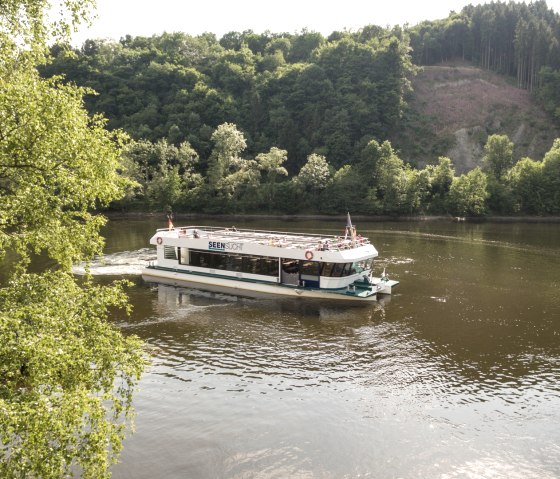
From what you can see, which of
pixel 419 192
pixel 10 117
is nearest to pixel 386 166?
pixel 419 192

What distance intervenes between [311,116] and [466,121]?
41.6 m

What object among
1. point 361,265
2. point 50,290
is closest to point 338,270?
point 361,265

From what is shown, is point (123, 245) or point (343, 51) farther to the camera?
point (343, 51)

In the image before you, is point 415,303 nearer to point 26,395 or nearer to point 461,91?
point 26,395

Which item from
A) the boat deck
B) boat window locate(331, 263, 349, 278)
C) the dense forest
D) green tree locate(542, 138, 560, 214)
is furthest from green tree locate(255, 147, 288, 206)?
boat window locate(331, 263, 349, 278)

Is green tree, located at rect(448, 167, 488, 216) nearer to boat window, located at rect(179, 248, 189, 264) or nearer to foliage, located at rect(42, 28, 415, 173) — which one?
foliage, located at rect(42, 28, 415, 173)

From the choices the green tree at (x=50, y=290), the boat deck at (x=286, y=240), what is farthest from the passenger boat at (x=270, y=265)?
the green tree at (x=50, y=290)

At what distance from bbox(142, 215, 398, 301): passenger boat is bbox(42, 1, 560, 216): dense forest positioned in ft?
196

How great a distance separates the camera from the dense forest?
104m

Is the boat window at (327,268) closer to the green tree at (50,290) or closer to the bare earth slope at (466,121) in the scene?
the green tree at (50,290)

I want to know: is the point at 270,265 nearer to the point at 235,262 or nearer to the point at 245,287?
the point at 245,287

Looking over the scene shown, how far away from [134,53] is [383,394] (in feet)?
490

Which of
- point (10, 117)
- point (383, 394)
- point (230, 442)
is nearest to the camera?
point (10, 117)

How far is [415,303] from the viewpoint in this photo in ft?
128
